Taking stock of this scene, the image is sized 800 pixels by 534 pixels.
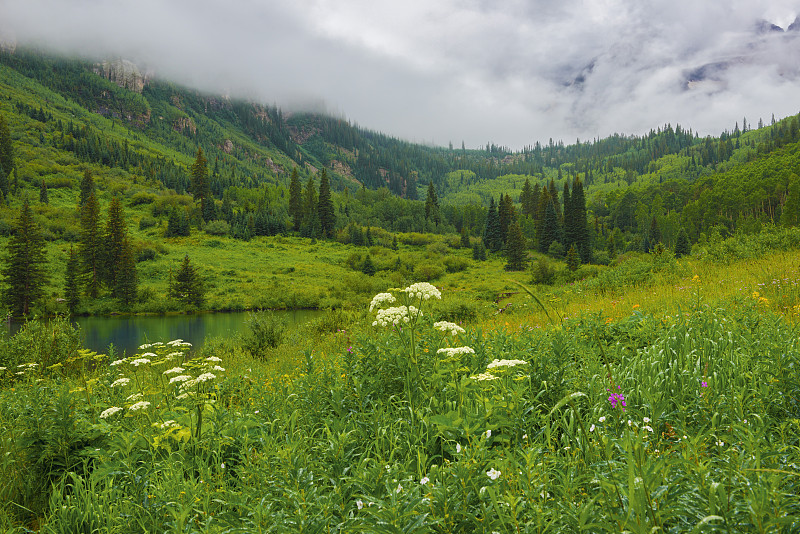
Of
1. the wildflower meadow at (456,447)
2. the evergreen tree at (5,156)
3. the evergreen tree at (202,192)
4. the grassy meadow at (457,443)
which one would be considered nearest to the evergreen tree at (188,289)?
the evergreen tree at (202,192)

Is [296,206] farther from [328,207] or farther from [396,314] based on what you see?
[396,314]

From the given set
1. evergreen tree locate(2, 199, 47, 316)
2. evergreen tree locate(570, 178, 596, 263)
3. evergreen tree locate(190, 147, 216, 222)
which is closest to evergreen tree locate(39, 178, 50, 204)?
evergreen tree locate(190, 147, 216, 222)

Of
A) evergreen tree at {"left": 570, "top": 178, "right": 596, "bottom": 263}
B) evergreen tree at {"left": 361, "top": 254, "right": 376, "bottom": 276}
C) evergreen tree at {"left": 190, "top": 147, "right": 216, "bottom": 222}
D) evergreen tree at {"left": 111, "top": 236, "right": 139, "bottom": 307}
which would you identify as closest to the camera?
evergreen tree at {"left": 111, "top": 236, "right": 139, "bottom": 307}

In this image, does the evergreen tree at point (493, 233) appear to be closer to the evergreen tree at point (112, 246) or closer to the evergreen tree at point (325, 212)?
the evergreen tree at point (325, 212)

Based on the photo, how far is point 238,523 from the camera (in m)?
1.99

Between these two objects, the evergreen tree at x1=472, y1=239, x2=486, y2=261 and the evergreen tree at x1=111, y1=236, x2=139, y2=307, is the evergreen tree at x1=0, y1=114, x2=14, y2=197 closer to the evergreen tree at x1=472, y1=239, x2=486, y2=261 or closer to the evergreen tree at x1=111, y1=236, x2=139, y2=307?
the evergreen tree at x1=111, y1=236, x2=139, y2=307

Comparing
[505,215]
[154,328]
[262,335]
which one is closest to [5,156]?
[154,328]

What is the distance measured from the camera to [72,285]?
144ft

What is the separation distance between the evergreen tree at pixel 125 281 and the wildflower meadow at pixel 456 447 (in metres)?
49.8

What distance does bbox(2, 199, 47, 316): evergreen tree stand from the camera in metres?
37.9

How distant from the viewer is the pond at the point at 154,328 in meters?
25.4

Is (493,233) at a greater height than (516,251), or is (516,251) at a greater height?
(493,233)

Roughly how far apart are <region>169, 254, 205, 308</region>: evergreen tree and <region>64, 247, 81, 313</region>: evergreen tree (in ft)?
32.1

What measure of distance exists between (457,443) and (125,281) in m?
56.0
